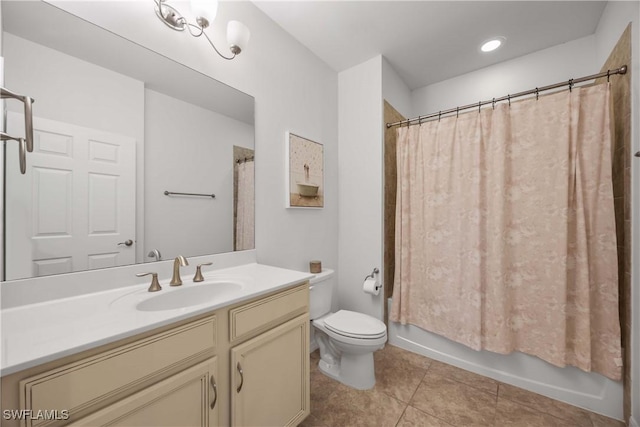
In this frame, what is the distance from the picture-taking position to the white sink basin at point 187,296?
1043mm

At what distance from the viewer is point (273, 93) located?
179 centimetres

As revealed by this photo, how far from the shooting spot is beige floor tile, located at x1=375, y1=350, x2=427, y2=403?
1661 mm

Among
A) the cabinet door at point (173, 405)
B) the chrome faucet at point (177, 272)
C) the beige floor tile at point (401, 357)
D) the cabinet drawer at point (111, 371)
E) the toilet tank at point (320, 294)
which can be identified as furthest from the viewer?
the beige floor tile at point (401, 357)

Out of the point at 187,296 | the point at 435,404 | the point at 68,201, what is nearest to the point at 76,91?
the point at 68,201

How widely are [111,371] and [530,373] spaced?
228cm

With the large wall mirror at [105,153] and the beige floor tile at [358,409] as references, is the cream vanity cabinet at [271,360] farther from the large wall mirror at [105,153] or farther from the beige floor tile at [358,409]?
the large wall mirror at [105,153]

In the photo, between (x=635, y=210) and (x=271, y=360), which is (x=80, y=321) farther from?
(x=635, y=210)

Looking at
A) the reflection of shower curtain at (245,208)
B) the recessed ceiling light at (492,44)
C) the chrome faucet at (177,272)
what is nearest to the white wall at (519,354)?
the recessed ceiling light at (492,44)

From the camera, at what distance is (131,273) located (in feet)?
3.73

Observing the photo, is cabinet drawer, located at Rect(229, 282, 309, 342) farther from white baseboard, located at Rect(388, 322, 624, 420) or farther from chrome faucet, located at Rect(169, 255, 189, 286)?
white baseboard, located at Rect(388, 322, 624, 420)

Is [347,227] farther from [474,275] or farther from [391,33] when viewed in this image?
[391,33]

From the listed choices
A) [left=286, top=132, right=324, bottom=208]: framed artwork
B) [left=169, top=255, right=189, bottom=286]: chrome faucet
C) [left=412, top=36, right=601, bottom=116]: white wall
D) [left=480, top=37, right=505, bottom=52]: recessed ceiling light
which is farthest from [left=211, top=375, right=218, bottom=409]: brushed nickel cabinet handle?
[left=412, top=36, right=601, bottom=116]: white wall

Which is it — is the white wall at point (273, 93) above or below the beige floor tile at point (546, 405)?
above

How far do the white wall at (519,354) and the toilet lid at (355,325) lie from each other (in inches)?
23.4
